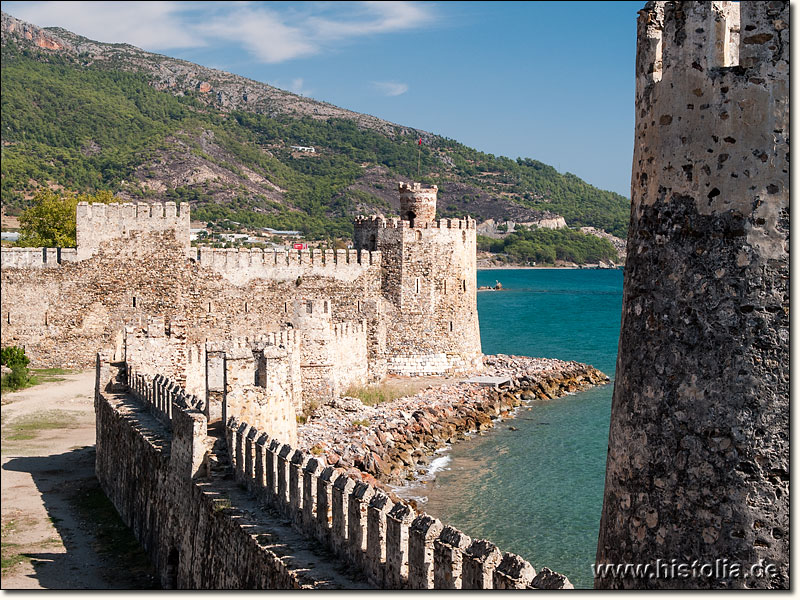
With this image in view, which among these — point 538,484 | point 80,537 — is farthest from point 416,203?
point 80,537

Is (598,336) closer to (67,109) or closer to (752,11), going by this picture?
(67,109)

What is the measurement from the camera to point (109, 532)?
45.6ft

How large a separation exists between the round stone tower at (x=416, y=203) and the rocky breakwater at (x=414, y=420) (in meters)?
4.79

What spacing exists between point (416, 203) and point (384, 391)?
581cm

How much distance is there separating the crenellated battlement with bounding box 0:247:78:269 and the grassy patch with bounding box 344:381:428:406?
874cm

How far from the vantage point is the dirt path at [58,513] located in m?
11.9

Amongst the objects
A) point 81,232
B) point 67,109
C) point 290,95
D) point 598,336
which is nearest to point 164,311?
point 81,232

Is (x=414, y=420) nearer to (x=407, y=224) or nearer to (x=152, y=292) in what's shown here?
(x=407, y=224)

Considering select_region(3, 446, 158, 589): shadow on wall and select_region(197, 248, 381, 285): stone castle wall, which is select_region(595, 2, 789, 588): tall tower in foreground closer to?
select_region(3, 446, 158, 589): shadow on wall

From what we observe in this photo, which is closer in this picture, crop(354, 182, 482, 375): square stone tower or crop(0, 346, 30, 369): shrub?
crop(0, 346, 30, 369): shrub

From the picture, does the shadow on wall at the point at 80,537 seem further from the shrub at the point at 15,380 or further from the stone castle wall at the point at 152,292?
the stone castle wall at the point at 152,292

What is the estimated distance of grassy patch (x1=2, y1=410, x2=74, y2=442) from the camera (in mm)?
18777

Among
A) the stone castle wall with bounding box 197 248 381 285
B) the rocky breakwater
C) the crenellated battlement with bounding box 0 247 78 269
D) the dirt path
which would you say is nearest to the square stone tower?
the stone castle wall with bounding box 197 248 381 285

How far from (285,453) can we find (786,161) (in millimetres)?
6523
